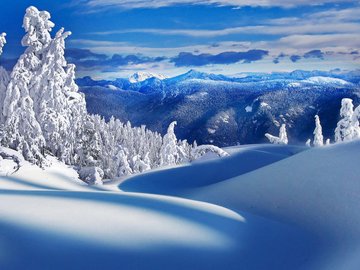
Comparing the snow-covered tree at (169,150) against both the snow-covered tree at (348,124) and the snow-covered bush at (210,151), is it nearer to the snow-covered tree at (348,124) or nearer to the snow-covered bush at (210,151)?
the snow-covered bush at (210,151)

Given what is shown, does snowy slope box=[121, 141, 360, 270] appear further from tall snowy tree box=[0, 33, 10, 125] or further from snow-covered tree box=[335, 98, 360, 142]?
snow-covered tree box=[335, 98, 360, 142]

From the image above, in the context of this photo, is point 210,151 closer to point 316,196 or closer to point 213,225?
point 316,196

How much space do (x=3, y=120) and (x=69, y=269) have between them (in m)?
21.0

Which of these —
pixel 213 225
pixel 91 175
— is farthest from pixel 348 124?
pixel 213 225

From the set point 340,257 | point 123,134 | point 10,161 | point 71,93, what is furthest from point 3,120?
point 123,134

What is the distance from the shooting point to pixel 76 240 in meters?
7.45

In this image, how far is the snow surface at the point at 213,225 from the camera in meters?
7.22

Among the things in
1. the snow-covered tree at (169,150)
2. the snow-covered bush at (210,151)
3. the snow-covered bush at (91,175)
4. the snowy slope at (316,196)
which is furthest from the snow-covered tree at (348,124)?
the snowy slope at (316,196)

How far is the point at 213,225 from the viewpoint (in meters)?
9.62

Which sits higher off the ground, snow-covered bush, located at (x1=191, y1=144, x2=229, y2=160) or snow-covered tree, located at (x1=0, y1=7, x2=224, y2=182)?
snow-covered tree, located at (x1=0, y1=7, x2=224, y2=182)

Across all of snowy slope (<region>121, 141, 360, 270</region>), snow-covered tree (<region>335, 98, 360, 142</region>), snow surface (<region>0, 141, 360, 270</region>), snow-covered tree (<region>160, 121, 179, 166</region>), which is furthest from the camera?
snow-covered tree (<region>160, 121, 179, 166</region>)

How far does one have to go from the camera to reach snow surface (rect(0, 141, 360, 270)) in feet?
23.7

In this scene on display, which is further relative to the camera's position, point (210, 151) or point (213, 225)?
point (210, 151)

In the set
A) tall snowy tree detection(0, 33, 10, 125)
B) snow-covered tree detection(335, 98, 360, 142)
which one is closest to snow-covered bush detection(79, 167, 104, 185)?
tall snowy tree detection(0, 33, 10, 125)
